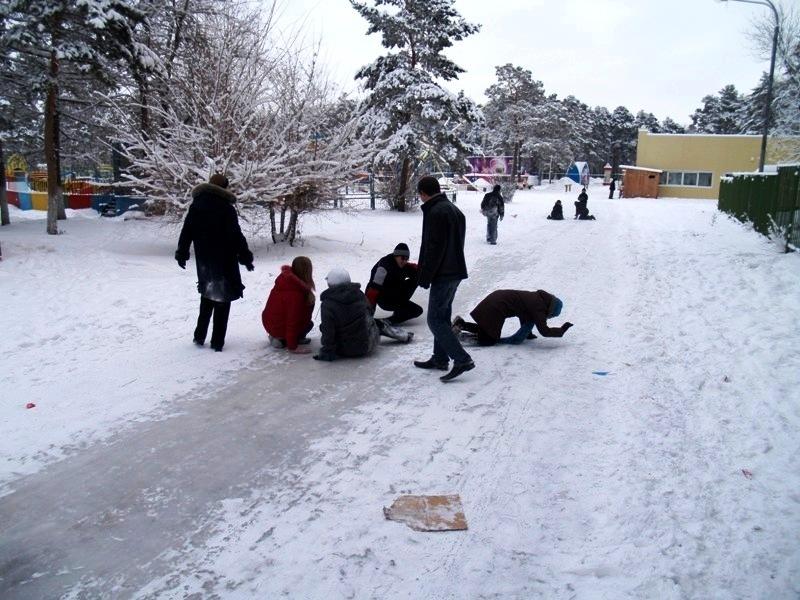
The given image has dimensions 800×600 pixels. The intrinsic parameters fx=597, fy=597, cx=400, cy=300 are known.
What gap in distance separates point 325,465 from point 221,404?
1.49 metres

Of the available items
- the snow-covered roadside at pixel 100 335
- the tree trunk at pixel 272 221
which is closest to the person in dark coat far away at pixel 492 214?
the snow-covered roadside at pixel 100 335

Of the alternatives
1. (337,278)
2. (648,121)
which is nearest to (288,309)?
(337,278)

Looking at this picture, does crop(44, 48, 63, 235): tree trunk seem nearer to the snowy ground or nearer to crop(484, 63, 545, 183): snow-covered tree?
the snowy ground

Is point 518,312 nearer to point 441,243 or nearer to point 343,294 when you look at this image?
point 441,243

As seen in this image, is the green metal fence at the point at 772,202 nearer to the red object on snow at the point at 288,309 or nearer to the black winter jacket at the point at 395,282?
the black winter jacket at the point at 395,282

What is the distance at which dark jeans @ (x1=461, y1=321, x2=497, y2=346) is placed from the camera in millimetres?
6742

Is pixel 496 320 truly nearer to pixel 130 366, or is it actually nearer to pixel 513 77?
pixel 130 366

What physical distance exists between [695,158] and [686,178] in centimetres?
165

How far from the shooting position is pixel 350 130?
13.4m

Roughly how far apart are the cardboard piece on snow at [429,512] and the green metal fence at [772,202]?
1134 centimetres

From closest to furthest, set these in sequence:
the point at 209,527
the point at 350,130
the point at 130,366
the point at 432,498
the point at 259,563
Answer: the point at 259,563 < the point at 209,527 < the point at 432,498 < the point at 130,366 < the point at 350,130

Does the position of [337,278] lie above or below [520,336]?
above

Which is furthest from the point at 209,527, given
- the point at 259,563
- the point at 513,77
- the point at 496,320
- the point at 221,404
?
the point at 513,77

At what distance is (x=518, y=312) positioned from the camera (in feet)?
21.9
